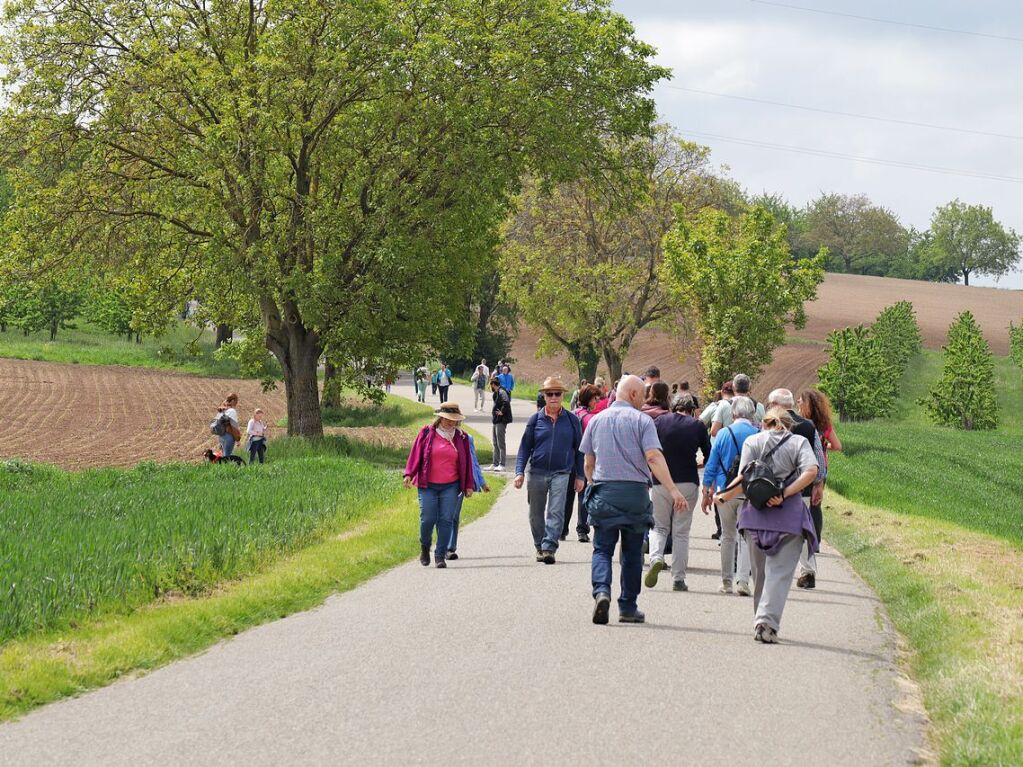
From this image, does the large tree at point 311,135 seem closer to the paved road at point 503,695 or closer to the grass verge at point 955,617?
the grass verge at point 955,617

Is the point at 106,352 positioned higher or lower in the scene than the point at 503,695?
higher

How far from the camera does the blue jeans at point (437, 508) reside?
13852 mm

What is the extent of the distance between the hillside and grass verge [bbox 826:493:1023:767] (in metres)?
38.9

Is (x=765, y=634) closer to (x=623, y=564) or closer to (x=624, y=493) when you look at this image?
(x=623, y=564)

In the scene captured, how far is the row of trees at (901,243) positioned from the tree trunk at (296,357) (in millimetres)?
150830

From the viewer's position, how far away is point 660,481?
10.2 m

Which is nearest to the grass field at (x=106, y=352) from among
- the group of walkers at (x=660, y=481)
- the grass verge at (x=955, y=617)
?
the grass verge at (x=955, y=617)

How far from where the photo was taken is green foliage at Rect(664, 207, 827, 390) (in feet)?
143

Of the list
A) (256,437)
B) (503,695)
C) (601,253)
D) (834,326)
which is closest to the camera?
(503,695)

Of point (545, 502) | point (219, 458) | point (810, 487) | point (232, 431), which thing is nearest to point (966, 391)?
point (232, 431)

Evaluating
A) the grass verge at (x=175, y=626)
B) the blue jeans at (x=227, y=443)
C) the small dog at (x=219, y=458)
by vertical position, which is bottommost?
the small dog at (x=219, y=458)

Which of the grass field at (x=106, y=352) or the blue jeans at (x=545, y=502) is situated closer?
the blue jeans at (x=545, y=502)

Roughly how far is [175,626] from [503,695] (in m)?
3.17

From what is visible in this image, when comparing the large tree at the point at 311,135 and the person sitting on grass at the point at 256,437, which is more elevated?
the large tree at the point at 311,135
